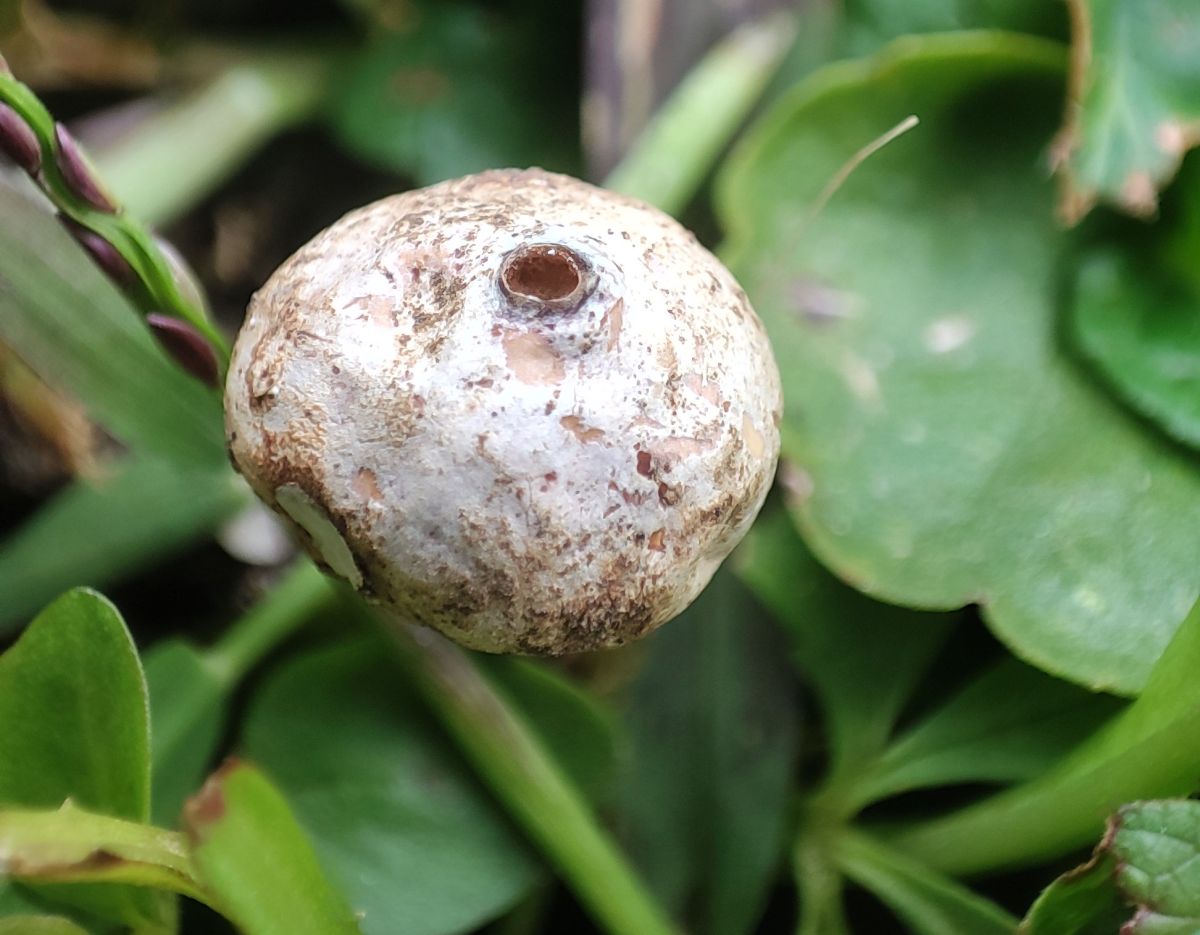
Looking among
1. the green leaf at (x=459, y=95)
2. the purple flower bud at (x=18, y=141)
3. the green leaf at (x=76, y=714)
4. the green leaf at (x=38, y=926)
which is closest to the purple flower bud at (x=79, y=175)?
the purple flower bud at (x=18, y=141)

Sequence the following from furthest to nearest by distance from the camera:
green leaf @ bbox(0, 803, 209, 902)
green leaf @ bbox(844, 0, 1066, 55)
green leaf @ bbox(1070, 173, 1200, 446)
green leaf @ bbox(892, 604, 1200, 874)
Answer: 1. green leaf @ bbox(844, 0, 1066, 55)
2. green leaf @ bbox(1070, 173, 1200, 446)
3. green leaf @ bbox(892, 604, 1200, 874)
4. green leaf @ bbox(0, 803, 209, 902)

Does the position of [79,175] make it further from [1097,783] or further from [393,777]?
[1097,783]

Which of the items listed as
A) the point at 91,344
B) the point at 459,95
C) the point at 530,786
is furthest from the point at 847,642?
the point at 459,95

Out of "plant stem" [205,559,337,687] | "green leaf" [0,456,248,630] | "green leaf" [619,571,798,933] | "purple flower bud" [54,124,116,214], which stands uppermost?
"purple flower bud" [54,124,116,214]

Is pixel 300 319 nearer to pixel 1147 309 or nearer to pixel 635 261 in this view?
pixel 635 261

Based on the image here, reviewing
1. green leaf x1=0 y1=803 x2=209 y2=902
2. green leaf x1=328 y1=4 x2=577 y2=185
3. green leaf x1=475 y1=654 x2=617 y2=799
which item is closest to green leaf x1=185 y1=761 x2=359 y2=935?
green leaf x1=0 y1=803 x2=209 y2=902

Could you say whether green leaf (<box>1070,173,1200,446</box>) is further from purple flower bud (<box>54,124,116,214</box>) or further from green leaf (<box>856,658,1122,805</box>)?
purple flower bud (<box>54,124,116,214</box>)
